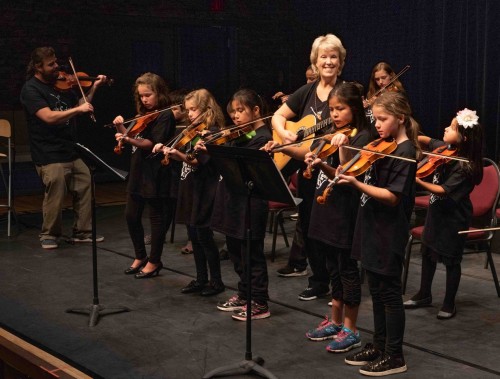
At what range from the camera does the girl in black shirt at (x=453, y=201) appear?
14.2 ft

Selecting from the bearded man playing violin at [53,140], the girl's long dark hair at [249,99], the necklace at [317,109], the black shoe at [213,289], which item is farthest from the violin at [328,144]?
the bearded man playing violin at [53,140]

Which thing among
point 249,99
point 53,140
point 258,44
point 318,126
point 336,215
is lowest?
point 336,215

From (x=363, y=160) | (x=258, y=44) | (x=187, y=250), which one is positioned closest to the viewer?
(x=363, y=160)

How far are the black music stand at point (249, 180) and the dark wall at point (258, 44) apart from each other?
4398 millimetres

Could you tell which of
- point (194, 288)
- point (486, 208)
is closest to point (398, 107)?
point (486, 208)

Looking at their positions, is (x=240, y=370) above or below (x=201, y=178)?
below

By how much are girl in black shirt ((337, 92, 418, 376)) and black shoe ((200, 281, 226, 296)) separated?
59.4 inches

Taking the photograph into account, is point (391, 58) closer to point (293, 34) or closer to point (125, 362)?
point (293, 34)

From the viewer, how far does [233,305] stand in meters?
4.65

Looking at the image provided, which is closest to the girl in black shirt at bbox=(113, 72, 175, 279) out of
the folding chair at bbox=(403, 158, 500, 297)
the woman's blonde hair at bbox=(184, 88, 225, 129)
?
the woman's blonde hair at bbox=(184, 88, 225, 129)

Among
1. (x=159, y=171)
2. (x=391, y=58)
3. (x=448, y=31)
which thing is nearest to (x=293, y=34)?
(x=391, y=58)

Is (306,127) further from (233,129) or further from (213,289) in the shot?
(213,289)

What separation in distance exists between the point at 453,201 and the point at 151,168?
6.41ft

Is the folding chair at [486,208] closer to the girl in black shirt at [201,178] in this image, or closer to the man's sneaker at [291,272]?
the man's sneaker at [291,272]
